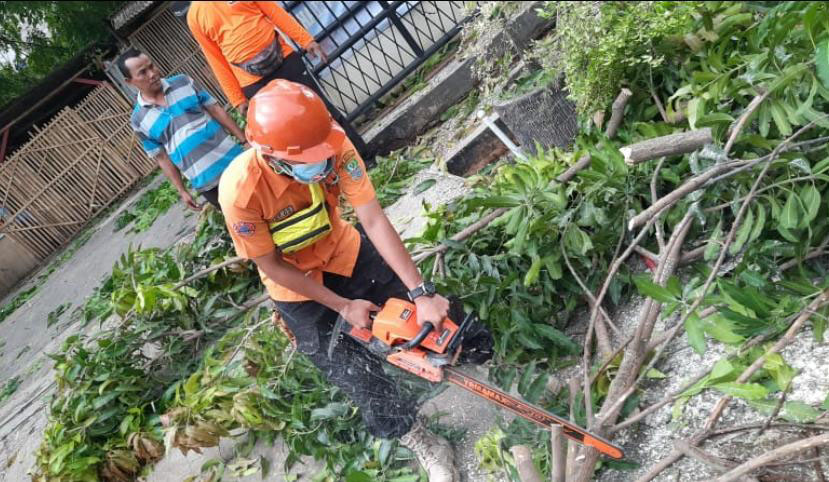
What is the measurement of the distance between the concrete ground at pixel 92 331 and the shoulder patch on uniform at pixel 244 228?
134 cm

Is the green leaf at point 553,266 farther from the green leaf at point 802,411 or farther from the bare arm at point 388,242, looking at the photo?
the green leaf at point 802,411

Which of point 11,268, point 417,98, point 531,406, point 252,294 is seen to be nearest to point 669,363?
point 531,406

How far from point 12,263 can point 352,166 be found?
6.40 m

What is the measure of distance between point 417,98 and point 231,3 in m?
4.35

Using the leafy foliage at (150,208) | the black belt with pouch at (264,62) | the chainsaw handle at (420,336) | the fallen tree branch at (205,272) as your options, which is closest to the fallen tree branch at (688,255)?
the chainsaw handle at (420,336)

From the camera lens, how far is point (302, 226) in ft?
7.22

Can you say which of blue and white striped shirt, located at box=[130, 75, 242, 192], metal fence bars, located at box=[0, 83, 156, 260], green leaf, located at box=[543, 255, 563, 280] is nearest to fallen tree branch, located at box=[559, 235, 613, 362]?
green leaf, located at box=[543, 255, 563, 280]

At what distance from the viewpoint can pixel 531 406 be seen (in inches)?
79.7

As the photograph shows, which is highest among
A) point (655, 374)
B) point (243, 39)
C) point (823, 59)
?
point (243, 39)

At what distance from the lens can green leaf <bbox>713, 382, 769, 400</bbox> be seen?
64.4 inches

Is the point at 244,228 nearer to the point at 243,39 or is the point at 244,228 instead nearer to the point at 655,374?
the point at 243,39

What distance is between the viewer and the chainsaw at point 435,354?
6.61 feet

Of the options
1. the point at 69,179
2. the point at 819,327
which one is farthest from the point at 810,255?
the point at 69,179

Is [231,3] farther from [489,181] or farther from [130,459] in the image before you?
[130,459]
